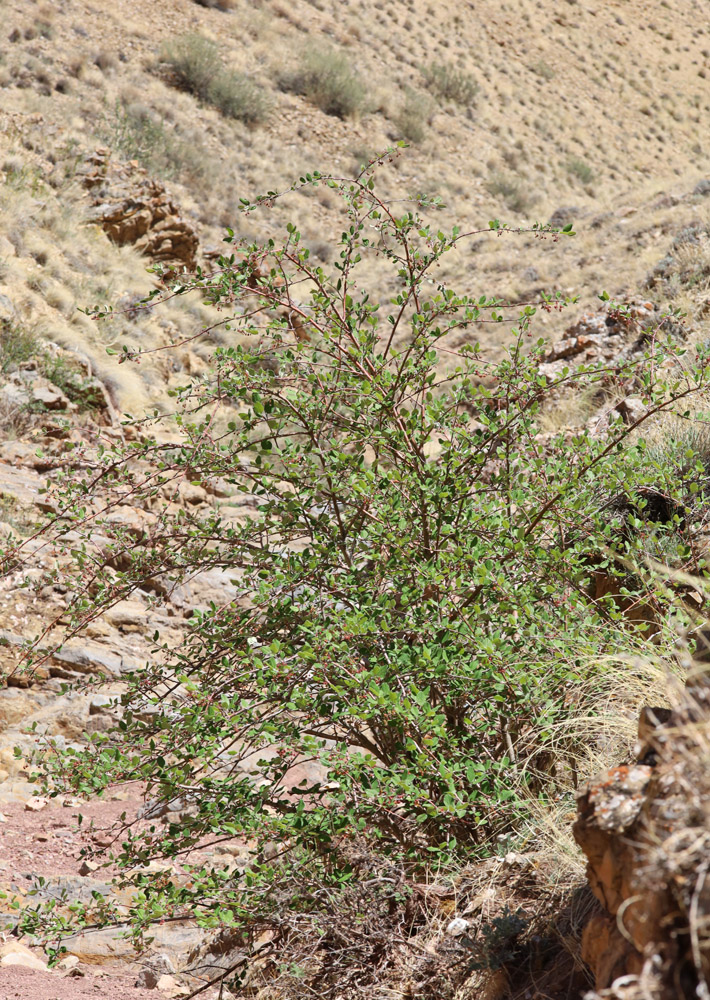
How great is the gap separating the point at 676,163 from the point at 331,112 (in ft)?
43.5

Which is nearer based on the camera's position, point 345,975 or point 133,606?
point 345,975

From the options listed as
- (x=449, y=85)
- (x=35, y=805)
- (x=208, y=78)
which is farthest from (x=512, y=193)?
(x=35, y=805)

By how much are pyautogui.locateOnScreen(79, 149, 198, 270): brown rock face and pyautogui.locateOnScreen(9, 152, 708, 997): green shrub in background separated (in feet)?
32.1

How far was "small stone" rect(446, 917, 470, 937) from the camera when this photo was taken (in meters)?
2.57

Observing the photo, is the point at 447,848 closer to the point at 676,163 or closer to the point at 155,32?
the point at 155,32

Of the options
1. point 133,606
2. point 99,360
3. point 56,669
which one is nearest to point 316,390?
point 56,669

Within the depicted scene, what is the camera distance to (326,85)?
79.3ft

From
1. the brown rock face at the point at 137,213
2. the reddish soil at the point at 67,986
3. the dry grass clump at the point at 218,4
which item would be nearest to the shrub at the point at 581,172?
the dry grass clump at the point at 218,4

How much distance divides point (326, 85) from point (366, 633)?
2498 cm

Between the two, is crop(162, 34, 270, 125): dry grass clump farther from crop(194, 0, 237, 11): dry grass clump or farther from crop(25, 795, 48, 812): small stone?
crop(25, 795, 48, 812): small stone

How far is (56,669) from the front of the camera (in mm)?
5758

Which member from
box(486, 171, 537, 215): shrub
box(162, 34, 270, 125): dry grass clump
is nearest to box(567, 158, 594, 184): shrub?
box(486, 171, 537, 215): shrub

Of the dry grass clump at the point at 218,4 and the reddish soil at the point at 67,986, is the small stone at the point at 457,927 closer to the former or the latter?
the reddish soil at the point at 67,986

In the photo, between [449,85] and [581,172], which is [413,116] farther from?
[581,172]
